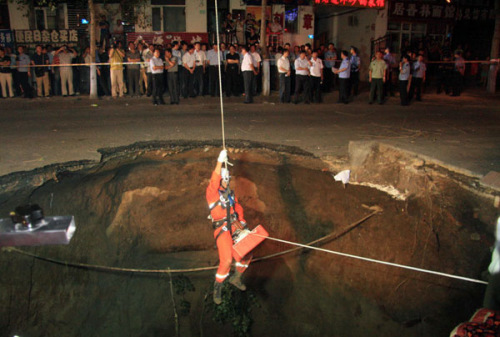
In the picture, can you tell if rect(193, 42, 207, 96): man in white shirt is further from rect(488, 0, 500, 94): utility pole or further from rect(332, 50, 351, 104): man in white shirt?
rect(488, 0, 500, 94): utility pole

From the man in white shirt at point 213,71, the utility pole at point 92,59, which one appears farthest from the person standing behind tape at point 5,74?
the man in white shirt at point 213,71

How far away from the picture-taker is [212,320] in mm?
5914

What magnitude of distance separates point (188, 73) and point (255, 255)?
9569mm

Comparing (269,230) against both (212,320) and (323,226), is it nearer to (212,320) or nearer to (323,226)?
(323,226)

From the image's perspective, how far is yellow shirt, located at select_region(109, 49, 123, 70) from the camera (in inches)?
550

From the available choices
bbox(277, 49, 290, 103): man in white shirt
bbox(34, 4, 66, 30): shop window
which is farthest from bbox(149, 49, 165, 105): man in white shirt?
bbox(34, 4, 66, 30): shop window

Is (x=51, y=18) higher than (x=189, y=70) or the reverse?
higher

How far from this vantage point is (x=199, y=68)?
48.5 feet

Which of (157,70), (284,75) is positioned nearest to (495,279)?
(284,75)

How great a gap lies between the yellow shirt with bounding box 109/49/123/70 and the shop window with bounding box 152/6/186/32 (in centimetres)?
576

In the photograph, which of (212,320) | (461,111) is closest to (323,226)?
(212,320)

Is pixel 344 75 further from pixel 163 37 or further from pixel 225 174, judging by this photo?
pixel 225 174

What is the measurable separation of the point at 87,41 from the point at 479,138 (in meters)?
17.2

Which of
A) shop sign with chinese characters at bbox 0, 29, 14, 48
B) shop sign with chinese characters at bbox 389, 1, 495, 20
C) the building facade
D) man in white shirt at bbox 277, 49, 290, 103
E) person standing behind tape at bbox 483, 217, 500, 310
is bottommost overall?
person standing behind tape at bbox 483, 217, 500, 310
